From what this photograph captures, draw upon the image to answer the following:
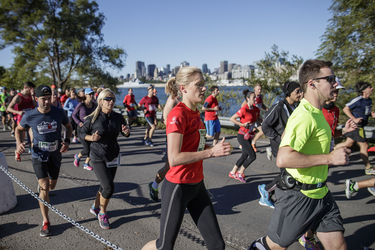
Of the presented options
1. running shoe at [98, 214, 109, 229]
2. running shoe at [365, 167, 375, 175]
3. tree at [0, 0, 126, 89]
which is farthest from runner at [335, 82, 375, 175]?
tree at [0, 0, 126, 89]

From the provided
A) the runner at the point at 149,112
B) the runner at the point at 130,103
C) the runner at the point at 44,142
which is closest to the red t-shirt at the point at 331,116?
the runner at the point at 44,142

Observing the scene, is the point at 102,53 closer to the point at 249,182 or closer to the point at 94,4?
the point at 94,4

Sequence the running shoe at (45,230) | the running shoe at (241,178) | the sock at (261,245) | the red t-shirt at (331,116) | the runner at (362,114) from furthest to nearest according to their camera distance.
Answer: the runner at (362,114)
the running shoe at (241,178)
the red t-shirt at (331,116)
the running shoe at (45,230)
the sock at (261,245)

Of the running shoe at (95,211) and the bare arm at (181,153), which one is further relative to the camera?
the running shoe at (95,211)

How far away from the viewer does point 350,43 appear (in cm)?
1034

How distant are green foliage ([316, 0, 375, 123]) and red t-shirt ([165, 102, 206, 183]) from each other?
30.5 feet

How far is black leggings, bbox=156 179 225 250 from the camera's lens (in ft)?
7.29

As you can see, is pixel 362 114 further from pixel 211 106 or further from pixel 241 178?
pixel 211 106

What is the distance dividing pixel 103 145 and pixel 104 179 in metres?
0.52

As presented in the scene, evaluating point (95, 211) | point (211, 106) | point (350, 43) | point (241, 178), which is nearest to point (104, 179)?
point (95, 211)

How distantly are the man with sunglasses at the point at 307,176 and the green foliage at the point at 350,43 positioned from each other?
8800 millimetres

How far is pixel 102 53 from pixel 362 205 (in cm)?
2537

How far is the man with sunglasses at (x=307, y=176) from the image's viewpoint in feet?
6.69

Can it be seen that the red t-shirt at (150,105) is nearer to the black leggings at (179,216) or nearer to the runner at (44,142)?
the runner at (44,142)
